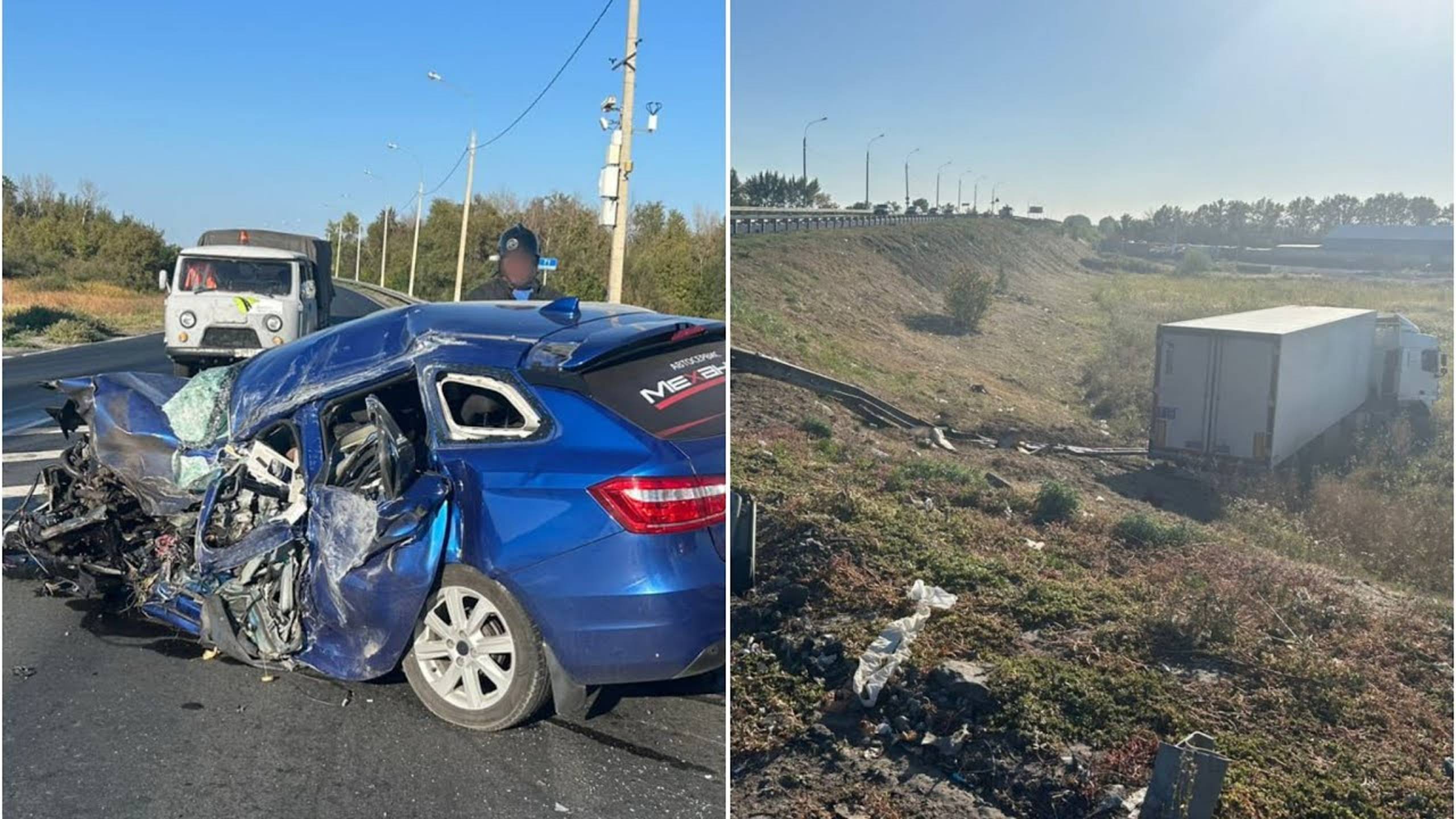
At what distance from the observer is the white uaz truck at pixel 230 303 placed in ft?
48.9

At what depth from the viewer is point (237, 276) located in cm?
1538

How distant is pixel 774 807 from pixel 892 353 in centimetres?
126

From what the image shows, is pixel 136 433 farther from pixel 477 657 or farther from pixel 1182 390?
pixel 1182 390

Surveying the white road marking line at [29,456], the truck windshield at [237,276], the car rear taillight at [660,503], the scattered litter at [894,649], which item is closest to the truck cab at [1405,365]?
the scattered litter at [894,649]

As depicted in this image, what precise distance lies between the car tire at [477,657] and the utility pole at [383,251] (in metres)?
56.0

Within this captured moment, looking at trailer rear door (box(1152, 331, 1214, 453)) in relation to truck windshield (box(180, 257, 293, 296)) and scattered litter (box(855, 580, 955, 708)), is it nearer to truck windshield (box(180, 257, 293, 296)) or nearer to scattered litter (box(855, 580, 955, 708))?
scattered litter (box(855, 580, 955, 708))

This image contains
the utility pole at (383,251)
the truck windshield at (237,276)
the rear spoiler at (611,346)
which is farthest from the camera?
the utility pole at (383,251)

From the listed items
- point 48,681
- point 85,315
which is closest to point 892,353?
point 48,681

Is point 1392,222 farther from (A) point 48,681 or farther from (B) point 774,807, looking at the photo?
(A) point 48,681

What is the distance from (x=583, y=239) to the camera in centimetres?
2934

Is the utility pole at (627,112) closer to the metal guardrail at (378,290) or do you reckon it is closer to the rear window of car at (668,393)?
the rear window of car at (668,393)

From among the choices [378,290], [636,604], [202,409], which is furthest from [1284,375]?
[378,290]

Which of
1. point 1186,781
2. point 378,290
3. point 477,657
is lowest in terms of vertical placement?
point 378,290

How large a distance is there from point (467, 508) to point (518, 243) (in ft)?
11.1
